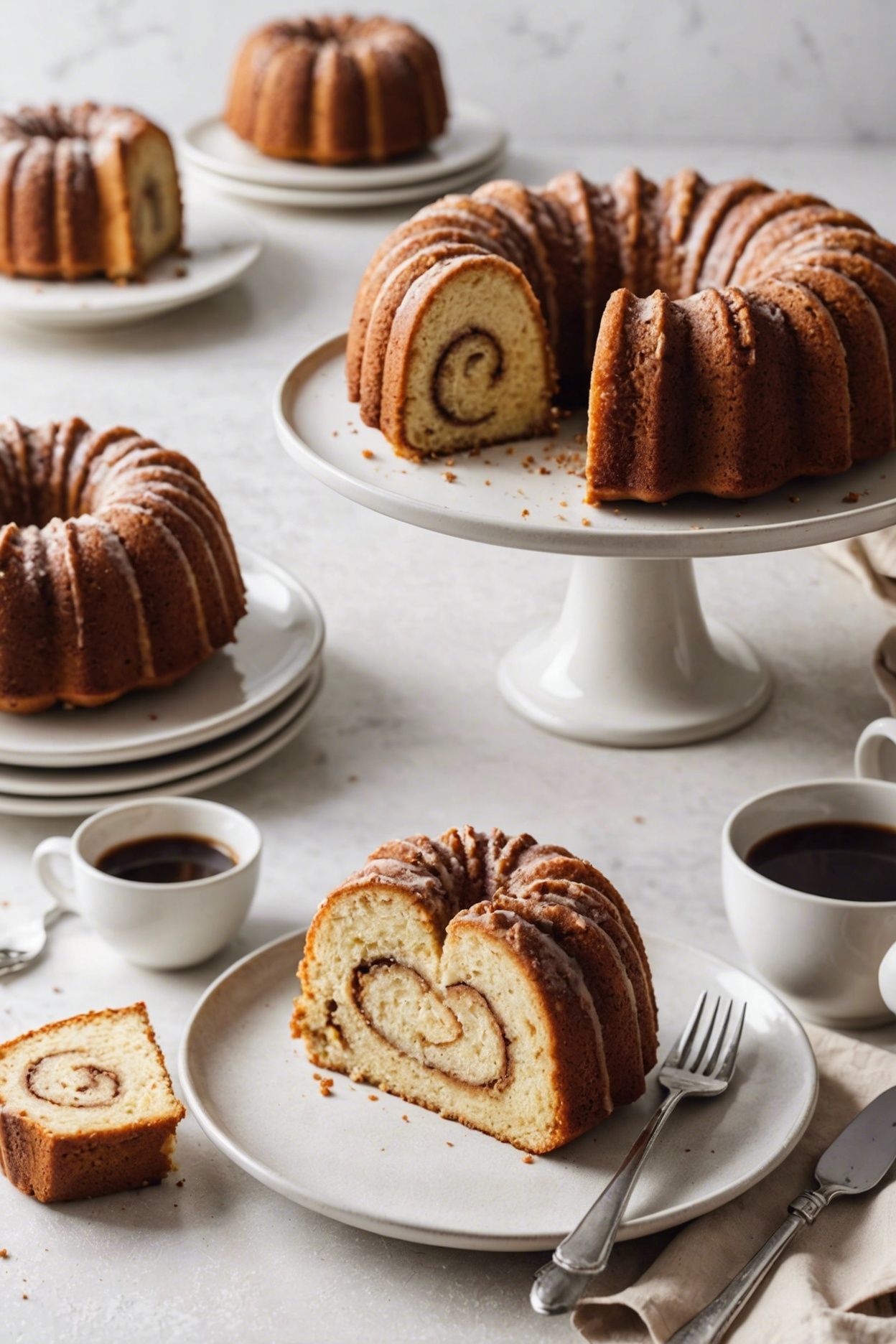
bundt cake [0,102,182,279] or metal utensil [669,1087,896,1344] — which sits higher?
bundt cake [0,102,182,279]

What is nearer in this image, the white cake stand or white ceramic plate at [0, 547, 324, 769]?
the white cake stand

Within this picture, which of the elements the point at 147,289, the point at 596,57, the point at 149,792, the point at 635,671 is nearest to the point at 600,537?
the point at 635,671

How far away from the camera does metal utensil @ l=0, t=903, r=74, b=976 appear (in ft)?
4.69

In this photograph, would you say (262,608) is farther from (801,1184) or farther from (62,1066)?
(801,1184)

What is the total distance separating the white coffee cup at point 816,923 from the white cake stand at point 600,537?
0.22 meters

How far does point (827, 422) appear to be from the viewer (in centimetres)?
159

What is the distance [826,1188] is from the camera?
45.1 inches

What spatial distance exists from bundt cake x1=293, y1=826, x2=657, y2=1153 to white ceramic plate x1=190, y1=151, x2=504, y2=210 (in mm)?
2187

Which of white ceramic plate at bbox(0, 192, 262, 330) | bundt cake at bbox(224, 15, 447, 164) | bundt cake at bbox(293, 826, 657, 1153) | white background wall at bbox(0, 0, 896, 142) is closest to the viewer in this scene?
bundt cake at bbox(293, 826, 657, 1153)

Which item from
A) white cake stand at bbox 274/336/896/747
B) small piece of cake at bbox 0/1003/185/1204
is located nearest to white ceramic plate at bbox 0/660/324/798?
white cake stand at bbox 274/336/896/747

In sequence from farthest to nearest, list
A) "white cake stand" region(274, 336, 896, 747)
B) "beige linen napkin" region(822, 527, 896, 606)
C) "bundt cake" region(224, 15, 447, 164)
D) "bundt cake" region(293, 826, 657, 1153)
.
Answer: "bundt cake" region(224, 15, 447, 164) → "beige linen napkin" region(822, 527, 896, 606) → "white cake stand" region(274, 336, 896, 747) → "bundt cake" region(293, 826, 657, 1153)

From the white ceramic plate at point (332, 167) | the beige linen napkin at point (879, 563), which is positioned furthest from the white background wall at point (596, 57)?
the beige linen napkin at point (879, 563)

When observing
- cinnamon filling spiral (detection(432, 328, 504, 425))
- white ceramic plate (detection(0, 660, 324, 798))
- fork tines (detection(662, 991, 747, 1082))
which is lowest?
white ceramic plate (detection(0, 660, 324, 798))

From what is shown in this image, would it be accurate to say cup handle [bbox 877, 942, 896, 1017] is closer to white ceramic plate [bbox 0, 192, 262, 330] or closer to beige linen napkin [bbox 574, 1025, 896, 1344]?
beige linen napkin [bbox 574, 1025, 896, 1344]
